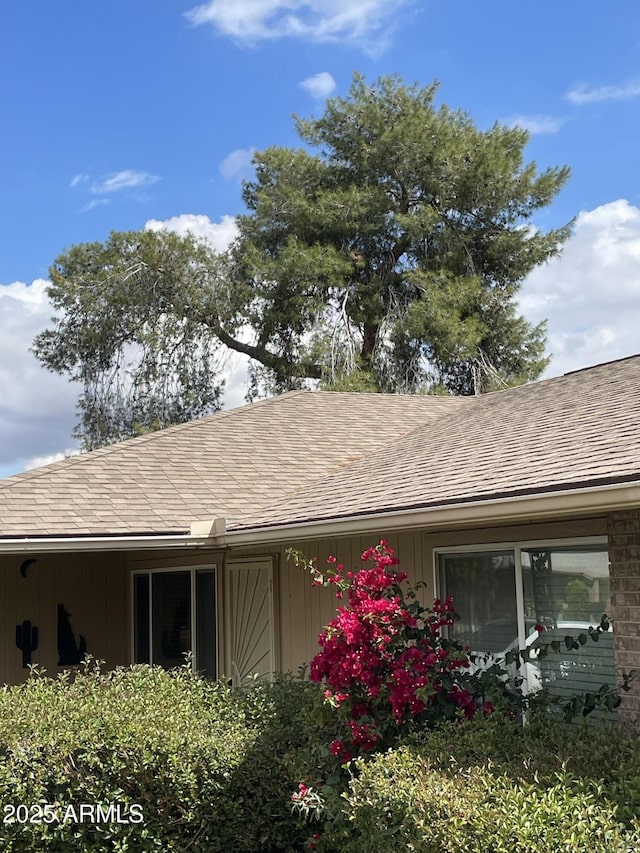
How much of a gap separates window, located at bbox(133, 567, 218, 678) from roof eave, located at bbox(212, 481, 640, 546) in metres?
2.45

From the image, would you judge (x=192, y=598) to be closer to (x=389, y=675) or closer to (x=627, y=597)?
(x=389, y=675)

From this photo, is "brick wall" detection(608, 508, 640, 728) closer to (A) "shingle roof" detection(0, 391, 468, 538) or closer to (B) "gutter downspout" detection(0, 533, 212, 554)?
(B) "gutter downspout" detection(0, 533, 212, 554)

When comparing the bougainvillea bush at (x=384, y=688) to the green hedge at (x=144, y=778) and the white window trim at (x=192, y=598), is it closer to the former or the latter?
the green hedge at (x=144, y=778)

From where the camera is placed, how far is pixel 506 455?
8312 millimetres

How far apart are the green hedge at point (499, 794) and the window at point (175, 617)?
18.0 feet

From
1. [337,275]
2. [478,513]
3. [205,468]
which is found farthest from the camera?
[337,275]

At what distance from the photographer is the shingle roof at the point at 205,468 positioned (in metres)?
10.3

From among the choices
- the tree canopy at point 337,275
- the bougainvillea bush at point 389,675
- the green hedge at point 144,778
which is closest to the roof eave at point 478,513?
the bougainvillea bush at point 389,675

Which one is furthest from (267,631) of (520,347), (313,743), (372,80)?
(372,80)

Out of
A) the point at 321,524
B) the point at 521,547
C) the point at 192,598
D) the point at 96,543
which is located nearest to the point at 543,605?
the point at 521,547

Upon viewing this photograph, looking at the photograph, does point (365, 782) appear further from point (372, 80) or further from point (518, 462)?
point (372, 80)

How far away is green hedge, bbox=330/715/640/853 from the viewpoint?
4.38 meters

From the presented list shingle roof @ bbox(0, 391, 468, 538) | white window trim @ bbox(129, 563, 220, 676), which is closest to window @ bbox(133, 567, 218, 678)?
white window trim @ bbox(129, 563, 220, 676)

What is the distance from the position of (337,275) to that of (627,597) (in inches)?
791
